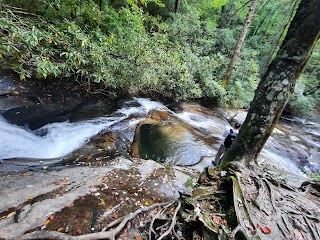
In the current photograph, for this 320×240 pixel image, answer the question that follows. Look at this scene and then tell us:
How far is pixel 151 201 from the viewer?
4145 millimetres

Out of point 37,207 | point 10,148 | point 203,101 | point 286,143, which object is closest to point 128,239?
point 37,207

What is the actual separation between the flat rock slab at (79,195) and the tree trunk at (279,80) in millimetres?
2030

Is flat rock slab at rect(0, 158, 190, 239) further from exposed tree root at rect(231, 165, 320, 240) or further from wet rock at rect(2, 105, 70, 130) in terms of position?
wet rock at rect(2, 105, 70, 130)

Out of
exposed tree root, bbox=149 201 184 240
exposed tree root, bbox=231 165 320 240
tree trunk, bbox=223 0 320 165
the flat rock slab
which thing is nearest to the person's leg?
the flat rock slab

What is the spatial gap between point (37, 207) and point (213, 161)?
220 inches

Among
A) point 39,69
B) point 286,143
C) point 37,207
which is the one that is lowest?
point 286,143

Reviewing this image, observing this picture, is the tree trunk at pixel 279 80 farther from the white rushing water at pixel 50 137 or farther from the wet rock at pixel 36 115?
the wet rock at pixel 36 115

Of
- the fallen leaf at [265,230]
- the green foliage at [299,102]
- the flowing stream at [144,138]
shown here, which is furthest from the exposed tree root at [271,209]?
the green foliage at [299,102]

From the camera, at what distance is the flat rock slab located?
118 inches

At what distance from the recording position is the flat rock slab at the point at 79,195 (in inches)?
118

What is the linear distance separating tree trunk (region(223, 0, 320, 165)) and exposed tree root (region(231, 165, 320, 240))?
61cm

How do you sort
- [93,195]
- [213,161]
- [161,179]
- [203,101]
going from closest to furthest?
[93,195]
[161,179]
[213,161]
[203,101]

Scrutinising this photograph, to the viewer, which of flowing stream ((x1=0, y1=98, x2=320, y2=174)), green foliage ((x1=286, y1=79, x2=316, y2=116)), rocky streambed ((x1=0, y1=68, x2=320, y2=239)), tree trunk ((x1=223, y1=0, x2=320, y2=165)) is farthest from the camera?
green foliage ((x1=286, y1=79, x2=316, y2=116))

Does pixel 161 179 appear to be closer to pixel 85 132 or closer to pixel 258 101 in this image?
pixel 258 101
